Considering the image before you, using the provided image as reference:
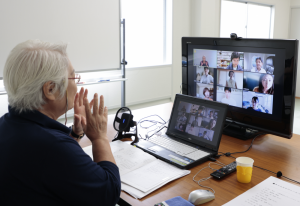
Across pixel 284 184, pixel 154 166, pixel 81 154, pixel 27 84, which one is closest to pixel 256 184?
pixel 284 184

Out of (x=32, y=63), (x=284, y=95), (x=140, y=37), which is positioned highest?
(x=140, y=37)

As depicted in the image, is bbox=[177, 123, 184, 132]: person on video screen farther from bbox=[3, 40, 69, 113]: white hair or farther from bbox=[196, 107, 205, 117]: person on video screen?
bbox=[3, 40, 69, 113]: white hair

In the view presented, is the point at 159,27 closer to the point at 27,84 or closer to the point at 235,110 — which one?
the point at 235,110

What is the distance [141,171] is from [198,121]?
430mm

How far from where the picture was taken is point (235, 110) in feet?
5.40

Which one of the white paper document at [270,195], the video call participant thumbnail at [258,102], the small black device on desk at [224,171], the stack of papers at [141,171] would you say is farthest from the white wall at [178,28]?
the white paper document at [270,195]

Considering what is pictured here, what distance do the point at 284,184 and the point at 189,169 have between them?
39cm

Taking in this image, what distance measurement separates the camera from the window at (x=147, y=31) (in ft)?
14.0

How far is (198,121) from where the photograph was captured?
4.72ft

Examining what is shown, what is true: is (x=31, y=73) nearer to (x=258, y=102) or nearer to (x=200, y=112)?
(x=200, y=112)

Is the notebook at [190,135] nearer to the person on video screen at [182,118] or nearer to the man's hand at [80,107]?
the person on video screen at [182,118]

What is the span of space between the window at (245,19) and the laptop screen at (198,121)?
14.6 ft

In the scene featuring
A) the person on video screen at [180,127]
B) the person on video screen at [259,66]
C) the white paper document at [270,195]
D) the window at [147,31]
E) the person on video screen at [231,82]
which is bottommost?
the white paper document at [270,195]

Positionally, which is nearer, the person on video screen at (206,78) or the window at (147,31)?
the person on video screen at (206,78)
